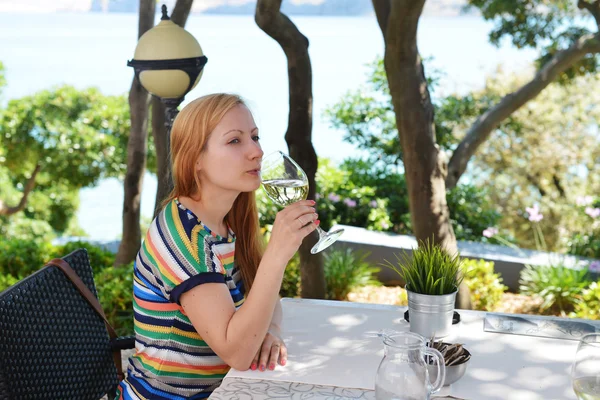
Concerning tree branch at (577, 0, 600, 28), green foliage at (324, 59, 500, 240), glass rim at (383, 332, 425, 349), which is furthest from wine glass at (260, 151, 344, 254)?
green foliage at (324, 59, 500, 240)

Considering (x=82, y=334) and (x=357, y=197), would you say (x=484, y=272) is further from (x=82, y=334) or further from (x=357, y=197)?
(x=82, y=334)

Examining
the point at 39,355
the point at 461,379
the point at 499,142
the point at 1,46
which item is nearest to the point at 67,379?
the point at 39,355

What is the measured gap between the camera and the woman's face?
6.10 feet

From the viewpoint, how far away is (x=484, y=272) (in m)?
5.20

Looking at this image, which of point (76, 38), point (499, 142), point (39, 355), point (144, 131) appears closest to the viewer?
point (39, 355)

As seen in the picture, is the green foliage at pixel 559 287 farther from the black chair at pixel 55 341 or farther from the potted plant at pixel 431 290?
the black chair at pixel 55 341

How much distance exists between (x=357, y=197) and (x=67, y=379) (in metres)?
5.65

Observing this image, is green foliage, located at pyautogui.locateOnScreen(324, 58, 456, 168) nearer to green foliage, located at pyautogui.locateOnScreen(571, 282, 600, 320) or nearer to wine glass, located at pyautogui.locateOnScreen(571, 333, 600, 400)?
green foliage, located at pyautogui.locateOnScreen(571, 282, 600, 320)

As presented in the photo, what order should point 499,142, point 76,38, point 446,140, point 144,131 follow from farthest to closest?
point 76,38 < point 499,142 < point 446,140 < point 144,131

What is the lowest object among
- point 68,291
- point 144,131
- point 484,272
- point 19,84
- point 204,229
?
point 484,272

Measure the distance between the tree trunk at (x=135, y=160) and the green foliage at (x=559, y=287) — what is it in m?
3.13

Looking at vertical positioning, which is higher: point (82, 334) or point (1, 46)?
point (1, 46)

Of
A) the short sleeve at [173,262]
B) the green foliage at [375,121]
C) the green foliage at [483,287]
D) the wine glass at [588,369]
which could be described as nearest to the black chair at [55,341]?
the short sleeve at [173,262]

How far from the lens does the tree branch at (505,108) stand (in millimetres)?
5520
